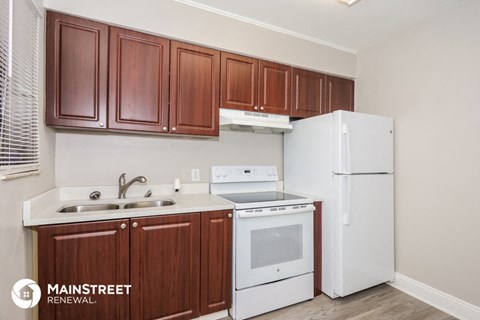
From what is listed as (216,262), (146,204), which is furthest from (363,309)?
(146,204)

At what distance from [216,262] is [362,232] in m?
1.35

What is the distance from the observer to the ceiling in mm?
1945

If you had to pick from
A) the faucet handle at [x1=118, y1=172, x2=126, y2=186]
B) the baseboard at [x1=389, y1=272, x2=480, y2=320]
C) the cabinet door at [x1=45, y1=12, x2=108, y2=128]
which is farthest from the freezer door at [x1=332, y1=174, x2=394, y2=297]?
the cabinet door at [x1=45, y1=12, x2=108, y2=128]

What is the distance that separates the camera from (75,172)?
1871 mm

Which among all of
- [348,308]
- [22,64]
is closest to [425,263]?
[348,308]

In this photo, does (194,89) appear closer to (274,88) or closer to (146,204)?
(274,88)

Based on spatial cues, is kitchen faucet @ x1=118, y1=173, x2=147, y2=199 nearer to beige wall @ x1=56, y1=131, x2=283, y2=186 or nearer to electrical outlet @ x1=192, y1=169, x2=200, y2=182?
beige wall @ x1=56, y1=131, x2=283, y2=186

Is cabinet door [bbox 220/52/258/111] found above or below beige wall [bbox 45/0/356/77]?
below

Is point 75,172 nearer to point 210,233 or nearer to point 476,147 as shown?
point 210,233

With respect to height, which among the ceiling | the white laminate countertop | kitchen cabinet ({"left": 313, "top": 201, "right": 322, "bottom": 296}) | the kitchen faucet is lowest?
kitchen cabinet ({"left": 313, "top": 201, "right": 322, "bottom": 296})

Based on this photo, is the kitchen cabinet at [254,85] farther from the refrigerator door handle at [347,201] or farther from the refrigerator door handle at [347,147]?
the refrigerator door handle at [347,201]

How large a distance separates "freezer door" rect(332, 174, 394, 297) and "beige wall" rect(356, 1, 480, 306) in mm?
166

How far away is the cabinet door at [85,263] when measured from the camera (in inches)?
51.7

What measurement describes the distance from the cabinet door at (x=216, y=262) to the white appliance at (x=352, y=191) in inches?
37.1
